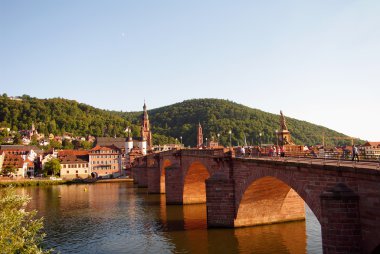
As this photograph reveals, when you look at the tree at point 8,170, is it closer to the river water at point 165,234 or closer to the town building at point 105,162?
the town building at point 105,162

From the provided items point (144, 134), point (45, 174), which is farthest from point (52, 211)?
point (144, 134)

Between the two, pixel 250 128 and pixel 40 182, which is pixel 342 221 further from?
pixel 250 128

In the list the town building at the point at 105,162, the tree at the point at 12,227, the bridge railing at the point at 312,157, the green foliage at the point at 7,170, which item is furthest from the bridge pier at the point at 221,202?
the town building at the point at 105,162

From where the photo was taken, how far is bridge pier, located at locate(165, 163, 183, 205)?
50.4 m

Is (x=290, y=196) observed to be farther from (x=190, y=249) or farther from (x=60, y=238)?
(x=60, y=238)

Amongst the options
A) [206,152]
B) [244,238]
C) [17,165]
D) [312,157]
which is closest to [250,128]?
[17,165]

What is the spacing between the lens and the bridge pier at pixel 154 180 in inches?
2689

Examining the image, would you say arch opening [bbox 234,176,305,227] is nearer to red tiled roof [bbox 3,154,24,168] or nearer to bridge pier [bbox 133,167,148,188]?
bridge pier [bbox 133,167,148,188]

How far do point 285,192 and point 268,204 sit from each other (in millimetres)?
1977

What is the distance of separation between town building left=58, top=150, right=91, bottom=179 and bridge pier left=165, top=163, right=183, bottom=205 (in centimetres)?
7410

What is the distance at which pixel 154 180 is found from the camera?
228 feet

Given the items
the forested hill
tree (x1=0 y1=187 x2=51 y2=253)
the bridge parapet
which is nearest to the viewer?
tree (x1=0 y1=187 x2=51 y2=253)

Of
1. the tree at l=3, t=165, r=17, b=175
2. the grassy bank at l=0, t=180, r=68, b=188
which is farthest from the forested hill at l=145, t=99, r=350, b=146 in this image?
the tree at l=3, t=165, r=17, b=175

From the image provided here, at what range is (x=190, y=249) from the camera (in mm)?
27094
